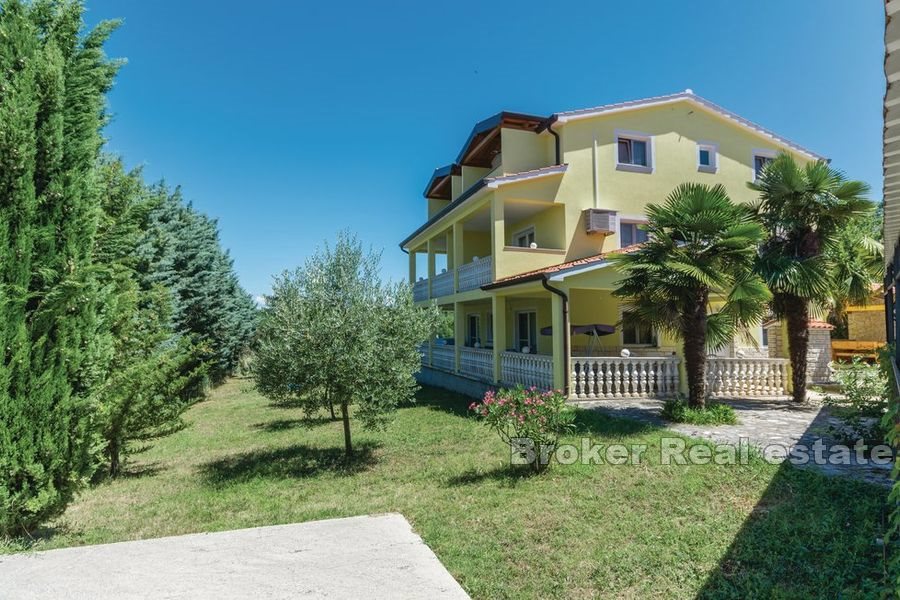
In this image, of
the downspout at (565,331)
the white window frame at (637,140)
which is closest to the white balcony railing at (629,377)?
the downspout at (565,331)

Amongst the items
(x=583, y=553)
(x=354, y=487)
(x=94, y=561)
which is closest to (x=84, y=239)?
(x=94, y=561)

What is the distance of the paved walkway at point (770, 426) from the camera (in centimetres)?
648

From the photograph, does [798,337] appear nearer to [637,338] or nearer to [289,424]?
[637,338]

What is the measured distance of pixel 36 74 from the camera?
5.01 metres

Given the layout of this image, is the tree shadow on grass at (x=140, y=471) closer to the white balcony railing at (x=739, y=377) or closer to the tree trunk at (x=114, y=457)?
the tree trunk at (x=114, y=457)

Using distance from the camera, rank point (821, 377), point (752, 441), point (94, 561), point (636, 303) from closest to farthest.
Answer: point (94, 561)
point (752, 441)
point (636, 303)
point (821, 377)

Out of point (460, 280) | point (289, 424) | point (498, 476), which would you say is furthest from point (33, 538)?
point (460, 280)

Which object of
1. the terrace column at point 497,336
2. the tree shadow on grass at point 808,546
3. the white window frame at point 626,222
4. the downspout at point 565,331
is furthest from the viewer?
the white window frame at point 626,222

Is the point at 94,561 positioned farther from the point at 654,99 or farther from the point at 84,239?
the point at 654,99

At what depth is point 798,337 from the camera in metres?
11.5

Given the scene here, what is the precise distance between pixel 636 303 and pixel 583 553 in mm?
6801

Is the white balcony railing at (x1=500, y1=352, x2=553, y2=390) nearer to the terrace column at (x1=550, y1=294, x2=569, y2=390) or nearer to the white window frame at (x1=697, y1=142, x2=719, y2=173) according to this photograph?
the terrace column at (x1=550, y1=294, x2=569, y2=390)

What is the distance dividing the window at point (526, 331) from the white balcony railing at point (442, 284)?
3.05m

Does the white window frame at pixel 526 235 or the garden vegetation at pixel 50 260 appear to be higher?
the white window frame at pixel 526 235
